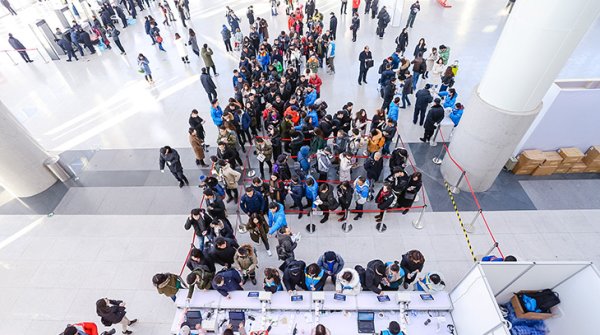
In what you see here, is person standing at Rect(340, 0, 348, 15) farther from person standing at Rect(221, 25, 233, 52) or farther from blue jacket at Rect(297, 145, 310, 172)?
blue jacket at Rect(297, 145, 310, 172)

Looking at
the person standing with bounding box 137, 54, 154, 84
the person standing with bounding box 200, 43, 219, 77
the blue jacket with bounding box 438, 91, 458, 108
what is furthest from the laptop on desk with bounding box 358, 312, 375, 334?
the person standing with bounding box 137, 54, 154, 84

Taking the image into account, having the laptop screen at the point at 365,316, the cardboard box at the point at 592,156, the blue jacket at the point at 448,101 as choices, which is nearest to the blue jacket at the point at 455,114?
the blue jacket at the point at 448,101

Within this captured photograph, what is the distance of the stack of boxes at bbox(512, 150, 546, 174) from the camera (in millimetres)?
8234

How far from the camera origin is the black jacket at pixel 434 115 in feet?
28.5

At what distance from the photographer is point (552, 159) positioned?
27.1 ft

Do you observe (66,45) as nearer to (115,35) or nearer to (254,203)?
(115,35)

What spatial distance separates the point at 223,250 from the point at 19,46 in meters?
18.3

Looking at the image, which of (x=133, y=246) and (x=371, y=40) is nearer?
(x=133, y=246)

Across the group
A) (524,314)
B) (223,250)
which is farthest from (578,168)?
(223,250)

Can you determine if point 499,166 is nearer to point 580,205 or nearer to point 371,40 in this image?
point 580,205

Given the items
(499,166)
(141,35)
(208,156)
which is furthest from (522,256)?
(141,35)

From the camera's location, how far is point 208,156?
9922mm

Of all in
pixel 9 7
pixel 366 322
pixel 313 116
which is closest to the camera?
pixel 366 322

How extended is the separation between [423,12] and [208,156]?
17.5 meters
